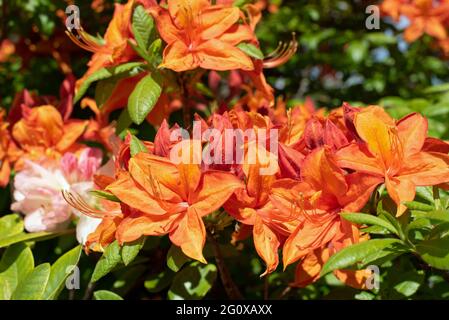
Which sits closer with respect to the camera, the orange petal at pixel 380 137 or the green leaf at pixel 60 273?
the orange petal at pixel 380 137

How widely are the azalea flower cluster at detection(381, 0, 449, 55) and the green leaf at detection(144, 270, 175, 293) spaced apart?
1.64m

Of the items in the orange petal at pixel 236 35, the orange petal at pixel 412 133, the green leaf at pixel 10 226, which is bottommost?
the green leaf at pixel 10 226

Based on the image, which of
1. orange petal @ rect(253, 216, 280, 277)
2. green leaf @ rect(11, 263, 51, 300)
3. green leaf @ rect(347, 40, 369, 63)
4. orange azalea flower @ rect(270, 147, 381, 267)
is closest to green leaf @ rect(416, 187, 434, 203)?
orange azalea flower @ rect(270, 147, 381, 267)

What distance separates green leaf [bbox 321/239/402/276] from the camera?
1.00m

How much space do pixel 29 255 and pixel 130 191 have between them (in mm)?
420

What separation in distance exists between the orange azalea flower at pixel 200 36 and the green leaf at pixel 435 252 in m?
0.53

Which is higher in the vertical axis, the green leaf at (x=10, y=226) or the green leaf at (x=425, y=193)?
the green leaf at (x=425, y=193)

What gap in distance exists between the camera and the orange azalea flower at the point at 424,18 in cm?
274

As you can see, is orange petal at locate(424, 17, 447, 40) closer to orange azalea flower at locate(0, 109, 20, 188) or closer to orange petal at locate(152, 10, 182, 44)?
orange petal at locate(152, 10, 182, 44)

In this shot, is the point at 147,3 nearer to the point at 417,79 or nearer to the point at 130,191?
the point at 130,191

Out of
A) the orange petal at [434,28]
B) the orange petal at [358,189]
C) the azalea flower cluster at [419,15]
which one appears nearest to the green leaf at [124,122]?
the orange petal at [358,189]

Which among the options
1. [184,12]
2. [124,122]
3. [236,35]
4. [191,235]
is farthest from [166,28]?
[191,235]

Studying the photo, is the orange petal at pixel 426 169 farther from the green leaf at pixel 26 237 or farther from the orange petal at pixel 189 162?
the green leaf at pixel 26 237
